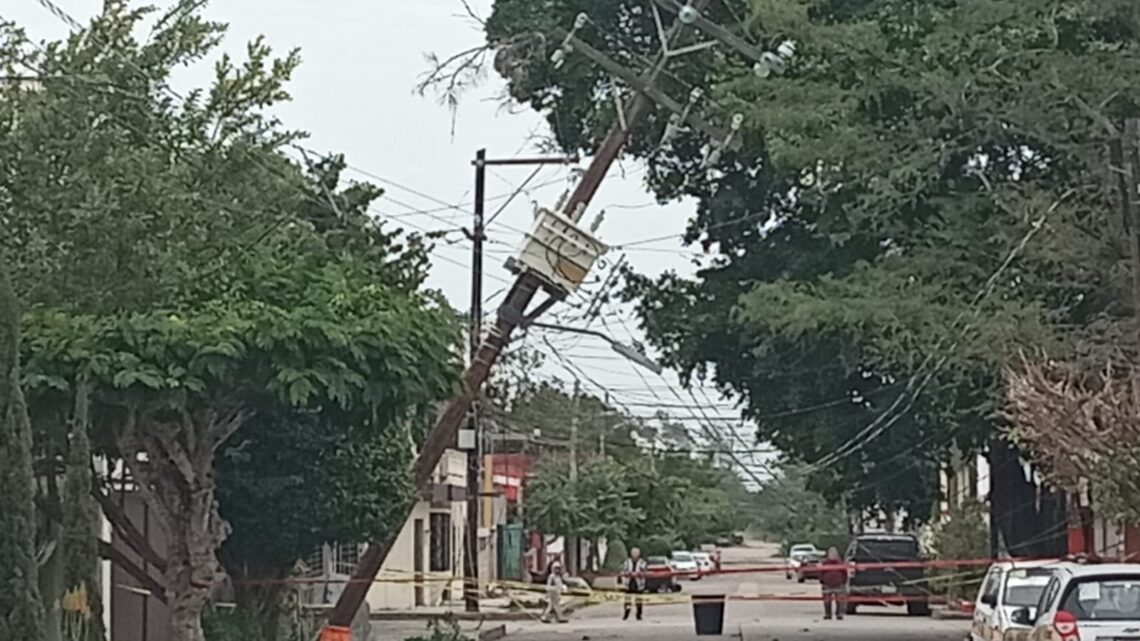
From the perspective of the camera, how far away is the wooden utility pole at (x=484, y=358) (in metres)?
26.0

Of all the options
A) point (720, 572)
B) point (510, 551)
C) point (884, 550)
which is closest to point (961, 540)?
point (884, 550)

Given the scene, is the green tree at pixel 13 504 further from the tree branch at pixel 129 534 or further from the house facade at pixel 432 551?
the house facade at pixel 432 551

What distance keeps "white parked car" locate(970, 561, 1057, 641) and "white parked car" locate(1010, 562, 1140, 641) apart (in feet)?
2.29

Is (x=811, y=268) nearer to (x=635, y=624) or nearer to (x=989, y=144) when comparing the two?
(x=989, y=144)

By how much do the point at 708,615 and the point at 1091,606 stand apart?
66.2ft

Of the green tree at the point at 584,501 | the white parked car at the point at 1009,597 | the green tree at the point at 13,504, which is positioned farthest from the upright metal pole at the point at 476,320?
the green tree at the point at 584,501

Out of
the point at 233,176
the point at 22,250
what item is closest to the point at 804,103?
the point at 233,176

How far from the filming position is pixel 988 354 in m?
25.4

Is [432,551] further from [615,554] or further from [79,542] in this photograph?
[79,542]

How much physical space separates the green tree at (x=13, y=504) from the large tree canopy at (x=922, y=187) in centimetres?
1360

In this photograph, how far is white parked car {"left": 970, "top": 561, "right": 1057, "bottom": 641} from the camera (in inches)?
818

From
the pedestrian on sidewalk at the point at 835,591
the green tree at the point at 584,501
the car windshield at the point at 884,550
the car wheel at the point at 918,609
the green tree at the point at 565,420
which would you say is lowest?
the car wheel at the point at 918,609

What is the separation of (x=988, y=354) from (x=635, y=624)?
68.6 ft

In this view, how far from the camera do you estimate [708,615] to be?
38.9 m
